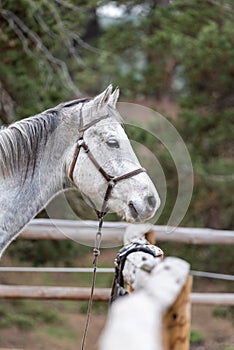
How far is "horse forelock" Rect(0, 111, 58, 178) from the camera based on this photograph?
2846 mm

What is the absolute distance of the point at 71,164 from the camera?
298 centimetres

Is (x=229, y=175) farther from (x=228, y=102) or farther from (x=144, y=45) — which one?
(x=144, y=45)

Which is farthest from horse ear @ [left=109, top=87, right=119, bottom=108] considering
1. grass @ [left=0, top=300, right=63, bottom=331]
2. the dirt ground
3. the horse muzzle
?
the dirt ground

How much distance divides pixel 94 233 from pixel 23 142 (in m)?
1.76

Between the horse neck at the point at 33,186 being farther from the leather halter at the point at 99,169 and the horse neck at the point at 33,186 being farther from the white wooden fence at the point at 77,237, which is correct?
the white wooden fence at the point at 77,237

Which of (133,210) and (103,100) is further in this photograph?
(103,100)

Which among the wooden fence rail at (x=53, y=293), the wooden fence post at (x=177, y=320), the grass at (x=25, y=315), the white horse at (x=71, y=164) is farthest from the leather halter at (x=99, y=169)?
the grass at (x=25, y=315)

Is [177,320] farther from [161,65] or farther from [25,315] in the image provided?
[161,65]

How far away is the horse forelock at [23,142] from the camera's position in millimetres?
2846

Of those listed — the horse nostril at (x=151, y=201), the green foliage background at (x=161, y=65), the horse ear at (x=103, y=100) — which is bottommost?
the horse nostril at (x=151, y=201)

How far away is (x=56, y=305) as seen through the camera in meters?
9.73

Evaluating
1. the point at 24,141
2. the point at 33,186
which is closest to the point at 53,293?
the point at 33,186

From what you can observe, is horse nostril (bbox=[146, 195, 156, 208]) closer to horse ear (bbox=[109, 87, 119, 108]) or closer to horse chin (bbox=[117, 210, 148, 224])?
horse chin (bbox=[117, 210, 148, 224])

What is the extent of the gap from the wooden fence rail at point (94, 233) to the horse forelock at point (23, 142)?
5.31ft
